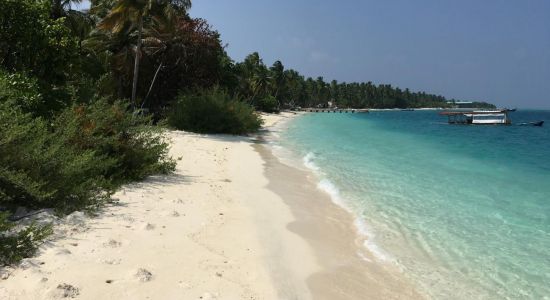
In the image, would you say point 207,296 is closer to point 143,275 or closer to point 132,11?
point 143,275

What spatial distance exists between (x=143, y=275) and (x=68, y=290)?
0.82 m

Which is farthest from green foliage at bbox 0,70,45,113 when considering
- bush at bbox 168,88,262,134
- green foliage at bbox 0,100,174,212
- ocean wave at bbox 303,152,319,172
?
bush at bbox 168,88,262,134

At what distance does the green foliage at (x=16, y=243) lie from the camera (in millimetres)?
4773

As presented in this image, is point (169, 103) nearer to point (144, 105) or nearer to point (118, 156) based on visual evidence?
point (144, 105)

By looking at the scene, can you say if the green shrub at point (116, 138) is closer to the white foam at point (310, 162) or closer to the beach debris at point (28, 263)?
the beach debris at point (28, 263)

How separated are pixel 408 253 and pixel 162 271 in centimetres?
432

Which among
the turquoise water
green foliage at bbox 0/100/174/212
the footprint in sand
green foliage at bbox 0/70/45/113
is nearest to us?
the footprint in sand

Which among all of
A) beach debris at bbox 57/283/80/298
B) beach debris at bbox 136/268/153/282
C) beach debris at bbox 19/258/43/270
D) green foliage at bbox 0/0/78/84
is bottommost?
beach debris at bbox 136/268/153/282

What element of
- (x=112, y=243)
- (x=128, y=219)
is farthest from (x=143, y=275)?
(x=128, y=219)

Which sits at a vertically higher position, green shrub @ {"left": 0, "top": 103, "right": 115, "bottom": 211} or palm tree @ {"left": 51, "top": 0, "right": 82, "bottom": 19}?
palm tree @ {"left": 51, "top": 0, "right": 82, "bottom": 19}

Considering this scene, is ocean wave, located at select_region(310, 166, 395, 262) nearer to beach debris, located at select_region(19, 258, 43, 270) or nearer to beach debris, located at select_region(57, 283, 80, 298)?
beach debris, located at select_region(57, 283, 80, 298)

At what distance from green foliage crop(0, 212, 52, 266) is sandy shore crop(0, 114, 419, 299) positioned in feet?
0.40

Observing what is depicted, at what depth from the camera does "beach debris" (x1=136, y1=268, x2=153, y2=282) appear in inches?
192

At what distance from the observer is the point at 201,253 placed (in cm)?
595
